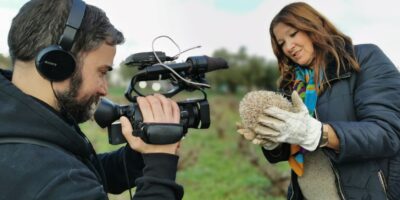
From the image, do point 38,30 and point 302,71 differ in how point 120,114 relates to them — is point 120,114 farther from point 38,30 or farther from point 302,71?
point 302,71

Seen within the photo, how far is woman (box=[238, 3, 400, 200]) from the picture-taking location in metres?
2.30

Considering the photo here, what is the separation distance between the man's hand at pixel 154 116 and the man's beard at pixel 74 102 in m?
0.18

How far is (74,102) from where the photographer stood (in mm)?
1849

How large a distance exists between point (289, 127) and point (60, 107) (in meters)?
1.13

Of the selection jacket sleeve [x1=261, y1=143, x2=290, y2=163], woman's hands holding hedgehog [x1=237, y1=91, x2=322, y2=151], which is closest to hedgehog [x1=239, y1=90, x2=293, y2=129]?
woman's hands holding hedgehog [x1=237, y1=91, x2=322, y2=151]

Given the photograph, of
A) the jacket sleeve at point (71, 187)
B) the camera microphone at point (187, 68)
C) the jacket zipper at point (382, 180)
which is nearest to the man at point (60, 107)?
the jacket sleeve at point (71, 187)

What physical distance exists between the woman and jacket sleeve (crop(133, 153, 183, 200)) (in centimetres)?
69

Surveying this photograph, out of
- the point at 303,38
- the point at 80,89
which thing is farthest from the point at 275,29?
the point at 80,89

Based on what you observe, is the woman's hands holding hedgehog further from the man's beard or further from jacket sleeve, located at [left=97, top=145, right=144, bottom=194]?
the man's beard

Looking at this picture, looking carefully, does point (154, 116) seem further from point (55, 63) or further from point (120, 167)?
point (120, 167)

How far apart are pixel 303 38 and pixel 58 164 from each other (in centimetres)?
177

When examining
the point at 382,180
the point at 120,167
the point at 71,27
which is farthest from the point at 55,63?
the point at 382,180

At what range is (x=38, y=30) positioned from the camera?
5.77 feet

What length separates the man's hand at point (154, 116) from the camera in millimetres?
1842
